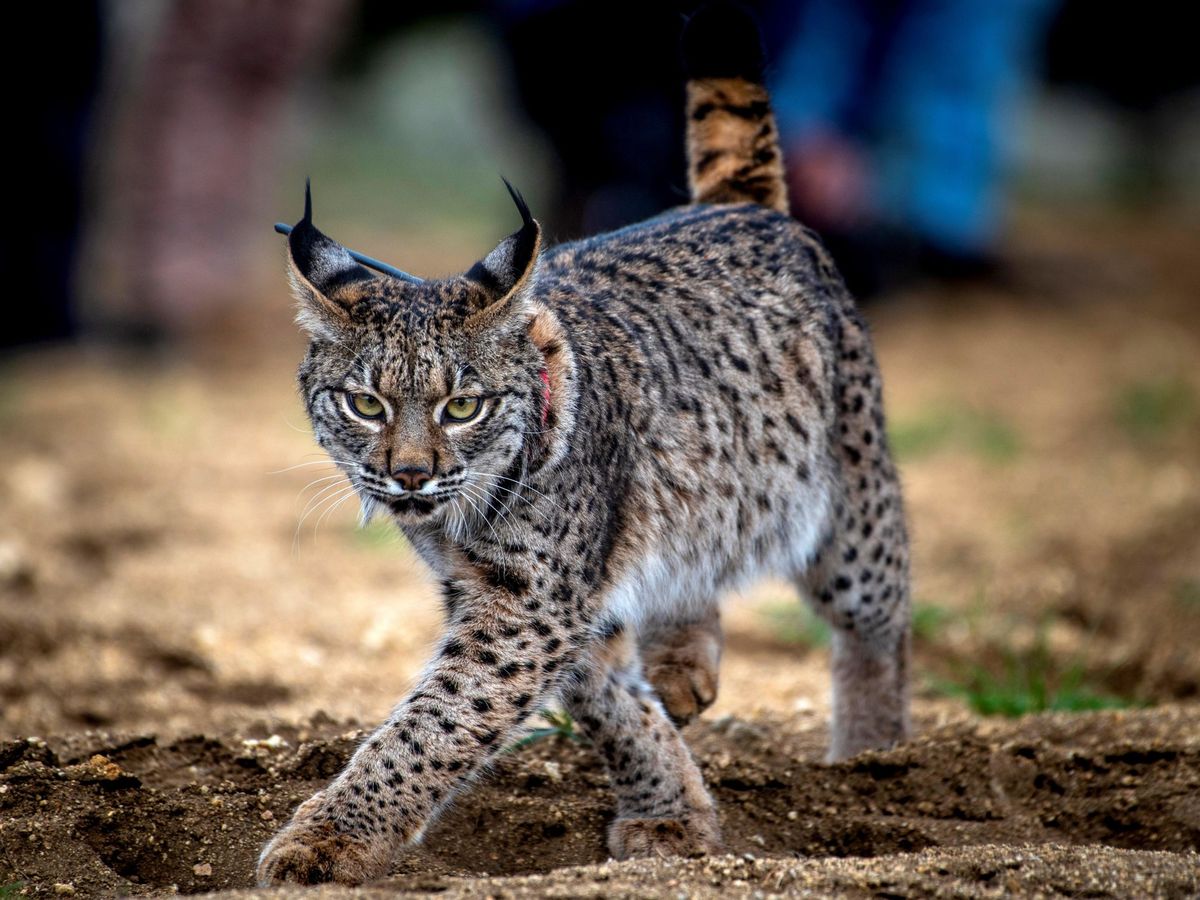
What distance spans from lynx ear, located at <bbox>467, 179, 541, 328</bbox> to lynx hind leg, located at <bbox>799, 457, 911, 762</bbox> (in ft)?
4.95

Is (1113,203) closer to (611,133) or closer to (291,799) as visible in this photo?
(611,133)

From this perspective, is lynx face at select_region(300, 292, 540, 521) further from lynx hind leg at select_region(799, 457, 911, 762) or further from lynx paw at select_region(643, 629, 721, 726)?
lynx hind leg at select_region(799, 457, 911, 762)

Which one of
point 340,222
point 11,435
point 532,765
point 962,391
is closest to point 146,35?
point 340,222

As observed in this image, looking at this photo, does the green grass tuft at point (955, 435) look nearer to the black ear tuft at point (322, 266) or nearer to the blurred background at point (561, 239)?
the blurred background at point (561, 239)

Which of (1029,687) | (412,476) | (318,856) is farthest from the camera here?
(1029,687)

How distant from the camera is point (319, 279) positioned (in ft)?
13.9

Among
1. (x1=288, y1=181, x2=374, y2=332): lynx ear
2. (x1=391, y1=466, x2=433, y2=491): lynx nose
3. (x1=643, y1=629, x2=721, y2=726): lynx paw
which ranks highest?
(x1=288, y1=181, x2=374, y2=332): lynx ear

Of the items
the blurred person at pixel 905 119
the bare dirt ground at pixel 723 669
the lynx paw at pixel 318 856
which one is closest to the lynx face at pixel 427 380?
the bare dirt ground at pixel 723 669

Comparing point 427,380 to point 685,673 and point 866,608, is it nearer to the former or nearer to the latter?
point 685,673

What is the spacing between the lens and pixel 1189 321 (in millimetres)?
12625

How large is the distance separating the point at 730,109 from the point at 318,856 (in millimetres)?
2803

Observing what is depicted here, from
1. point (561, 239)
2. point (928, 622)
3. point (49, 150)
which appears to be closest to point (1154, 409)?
point (928, 622)

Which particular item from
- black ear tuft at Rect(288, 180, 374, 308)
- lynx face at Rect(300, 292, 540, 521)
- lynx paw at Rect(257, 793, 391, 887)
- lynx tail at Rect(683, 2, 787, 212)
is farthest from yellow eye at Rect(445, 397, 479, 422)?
lynx tail at Rect(683, 2, 787, 212)

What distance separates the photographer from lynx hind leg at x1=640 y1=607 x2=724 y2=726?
4.78 meters
